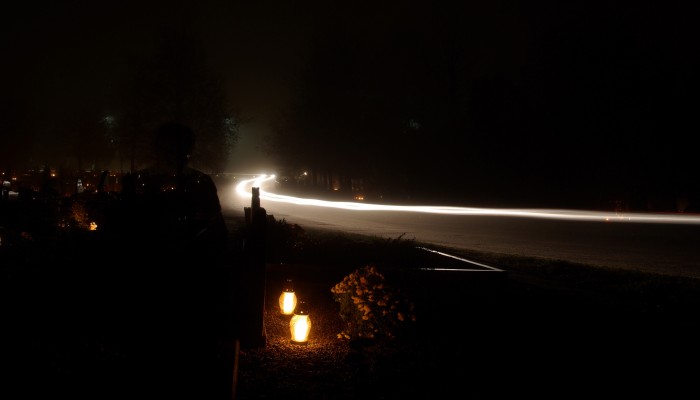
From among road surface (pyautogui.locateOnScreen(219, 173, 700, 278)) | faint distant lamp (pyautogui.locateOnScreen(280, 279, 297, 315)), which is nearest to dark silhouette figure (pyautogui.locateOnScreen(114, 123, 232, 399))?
faint distant lamp (pyautogui.locateOnScreen(280, 279, 297, 315))

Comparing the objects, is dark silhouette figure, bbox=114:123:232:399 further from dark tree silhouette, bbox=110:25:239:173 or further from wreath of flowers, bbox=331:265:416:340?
dark tree silhouette, bbox=110:25:239:173

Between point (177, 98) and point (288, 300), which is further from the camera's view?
point (177, 98)

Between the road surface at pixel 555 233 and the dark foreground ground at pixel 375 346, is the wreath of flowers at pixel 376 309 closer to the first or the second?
the dark foreground ground at pixel 375 346

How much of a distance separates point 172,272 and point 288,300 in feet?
9.36

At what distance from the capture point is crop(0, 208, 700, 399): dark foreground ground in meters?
3.91

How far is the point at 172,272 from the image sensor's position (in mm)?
3607

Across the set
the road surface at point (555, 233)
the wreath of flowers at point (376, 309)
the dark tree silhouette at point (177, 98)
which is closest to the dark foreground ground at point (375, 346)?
the wreath of flowers at point (376, 309)

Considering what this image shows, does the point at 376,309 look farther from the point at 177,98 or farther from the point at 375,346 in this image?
the point at 177,98

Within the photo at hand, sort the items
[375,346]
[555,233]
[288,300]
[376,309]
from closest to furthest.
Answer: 1. [375,346]
2. [376,309]
3. [288,300]
4. [555,233]

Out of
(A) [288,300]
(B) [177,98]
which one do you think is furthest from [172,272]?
(B) [177,98]

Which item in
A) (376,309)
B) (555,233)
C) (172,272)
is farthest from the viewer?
(555,233)

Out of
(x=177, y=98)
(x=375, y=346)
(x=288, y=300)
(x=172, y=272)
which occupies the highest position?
(x=177, y=98)

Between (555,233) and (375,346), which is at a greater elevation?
(555,233)

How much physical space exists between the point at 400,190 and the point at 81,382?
1565 inches
